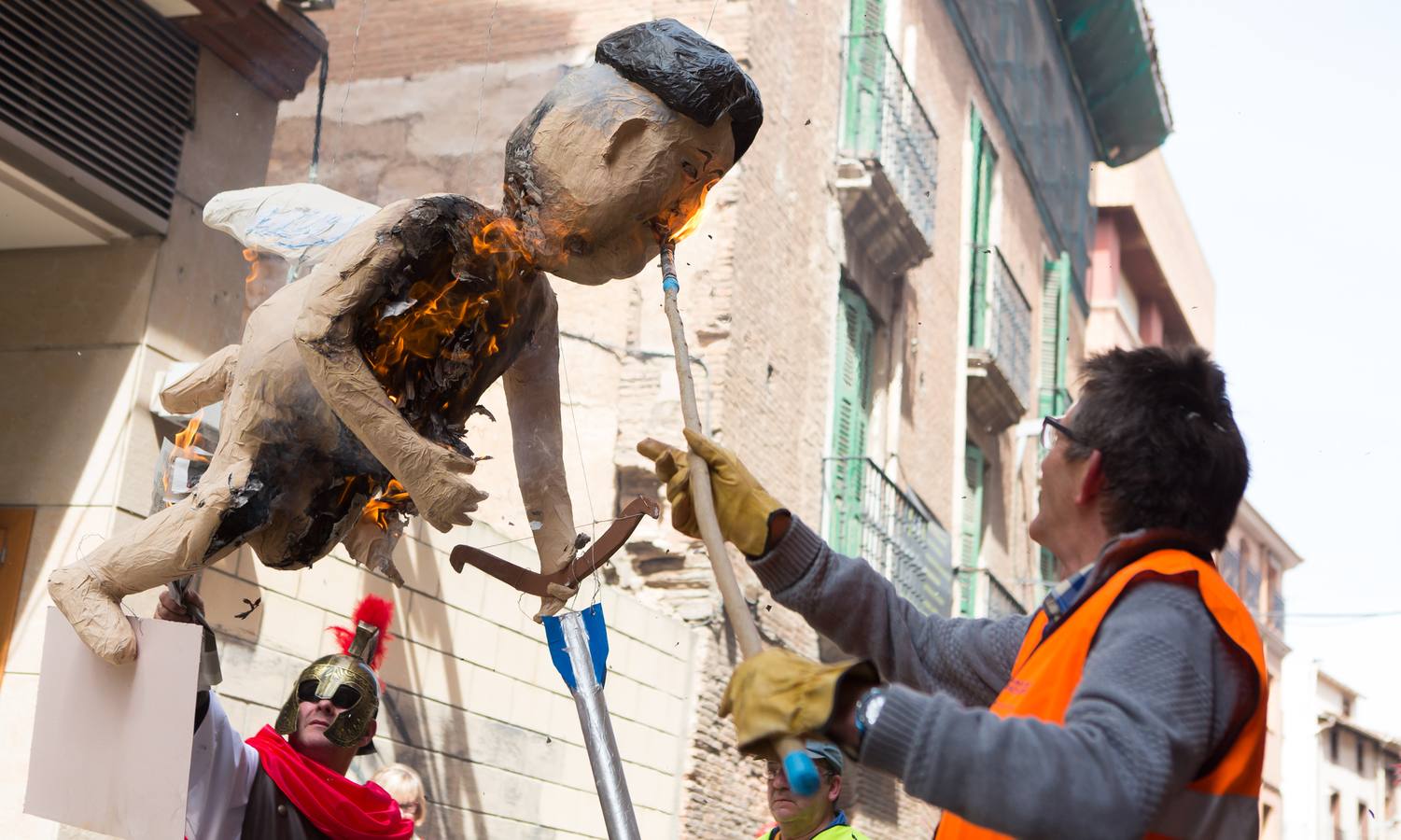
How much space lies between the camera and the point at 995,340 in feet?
49.2

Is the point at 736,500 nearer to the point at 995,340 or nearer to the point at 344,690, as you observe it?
the point at 344,690

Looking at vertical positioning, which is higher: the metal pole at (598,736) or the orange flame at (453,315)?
the orange flame at (453,315)

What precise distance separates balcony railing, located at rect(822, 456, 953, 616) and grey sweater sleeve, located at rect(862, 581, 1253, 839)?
8438mm

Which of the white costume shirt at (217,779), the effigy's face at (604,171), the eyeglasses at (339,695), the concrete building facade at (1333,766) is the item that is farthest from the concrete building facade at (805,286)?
the concrete building facade at (1333,766)

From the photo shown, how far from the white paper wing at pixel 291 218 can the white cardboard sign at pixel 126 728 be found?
2.60 ft

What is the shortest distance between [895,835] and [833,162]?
4.91 metres

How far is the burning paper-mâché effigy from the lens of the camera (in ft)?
9.53

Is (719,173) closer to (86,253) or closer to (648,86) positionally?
(648,86)

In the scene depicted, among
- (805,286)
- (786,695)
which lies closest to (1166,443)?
(786,695)

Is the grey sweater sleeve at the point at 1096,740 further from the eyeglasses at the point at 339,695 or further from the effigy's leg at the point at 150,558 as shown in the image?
the eyeglasses at the point at 339,695

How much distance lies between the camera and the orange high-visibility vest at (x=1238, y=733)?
2.13 metres

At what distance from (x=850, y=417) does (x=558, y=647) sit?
8232 mm

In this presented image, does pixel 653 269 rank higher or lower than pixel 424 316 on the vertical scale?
higher

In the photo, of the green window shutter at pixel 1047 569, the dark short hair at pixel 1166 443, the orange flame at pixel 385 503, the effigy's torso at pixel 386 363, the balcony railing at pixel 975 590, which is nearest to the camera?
the dark short hair at pixel 1166 443
